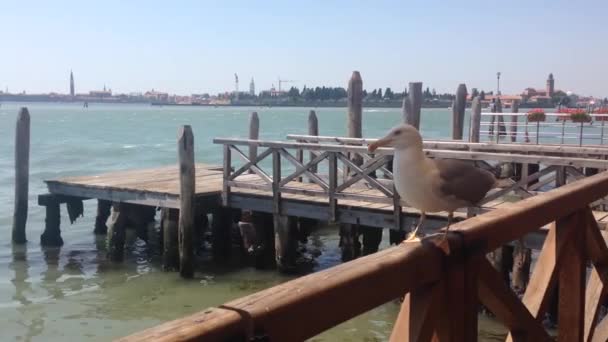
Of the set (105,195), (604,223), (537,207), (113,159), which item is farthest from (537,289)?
(113,159)

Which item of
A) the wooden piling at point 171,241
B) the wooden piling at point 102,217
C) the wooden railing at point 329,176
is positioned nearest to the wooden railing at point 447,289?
the wooden railing at point 329,176

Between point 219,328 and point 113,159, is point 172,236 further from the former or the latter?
point 113,159

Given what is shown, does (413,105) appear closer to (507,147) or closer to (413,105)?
(413,105)

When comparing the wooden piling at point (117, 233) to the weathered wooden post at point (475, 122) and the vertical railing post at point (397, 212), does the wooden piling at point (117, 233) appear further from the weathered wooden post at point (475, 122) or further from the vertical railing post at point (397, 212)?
the weathered wooden post at point (475, 122)

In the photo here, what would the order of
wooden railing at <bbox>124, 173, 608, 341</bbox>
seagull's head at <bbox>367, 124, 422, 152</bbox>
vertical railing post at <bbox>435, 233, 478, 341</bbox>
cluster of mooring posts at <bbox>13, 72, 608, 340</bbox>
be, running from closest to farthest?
wooden railing at <bbox>124, 173, 608, 341</bbox> < vertical railing post at <bbox>435, 233, 478, 341</bbox> < seagull's head at <bbox>367, 124, 422, 152</bbox> < cluster of mooring posts at <bbox>13, 72, 608, 340</bbox>

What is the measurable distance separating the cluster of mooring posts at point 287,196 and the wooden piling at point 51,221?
0.02m

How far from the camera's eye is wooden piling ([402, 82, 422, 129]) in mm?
14945

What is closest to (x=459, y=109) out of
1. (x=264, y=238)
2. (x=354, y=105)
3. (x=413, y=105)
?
(x=413, y=105)

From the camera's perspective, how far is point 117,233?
518 inches

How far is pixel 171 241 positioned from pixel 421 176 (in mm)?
9707

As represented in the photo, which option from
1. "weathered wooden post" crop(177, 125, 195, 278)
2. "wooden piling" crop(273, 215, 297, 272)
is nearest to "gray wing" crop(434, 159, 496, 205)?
"wooden piling" crop(273, 215, 297, 272)

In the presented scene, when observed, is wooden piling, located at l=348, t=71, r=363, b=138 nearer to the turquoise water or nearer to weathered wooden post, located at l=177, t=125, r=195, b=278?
the turquoise water

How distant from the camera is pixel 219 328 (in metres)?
1.40

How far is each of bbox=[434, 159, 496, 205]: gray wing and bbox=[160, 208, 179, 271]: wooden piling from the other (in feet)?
29.9
